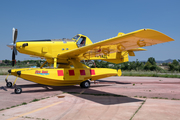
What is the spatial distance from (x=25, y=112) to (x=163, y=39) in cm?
568

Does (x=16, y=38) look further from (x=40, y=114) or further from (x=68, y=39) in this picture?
(x=40, y=114)

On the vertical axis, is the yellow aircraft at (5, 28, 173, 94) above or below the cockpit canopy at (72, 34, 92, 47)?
below

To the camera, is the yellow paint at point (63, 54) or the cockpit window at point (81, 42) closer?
the yellow paint at point (63, 54)

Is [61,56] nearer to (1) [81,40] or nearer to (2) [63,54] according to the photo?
(2) [63,54]

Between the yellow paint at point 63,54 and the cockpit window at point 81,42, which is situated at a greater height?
the cockpit window at point 81,42

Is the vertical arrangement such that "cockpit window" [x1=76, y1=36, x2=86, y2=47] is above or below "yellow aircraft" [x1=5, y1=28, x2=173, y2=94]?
above

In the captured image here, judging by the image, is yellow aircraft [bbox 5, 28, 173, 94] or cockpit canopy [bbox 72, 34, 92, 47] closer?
yellow aircraft [bbox 5, 28, 173, 94]

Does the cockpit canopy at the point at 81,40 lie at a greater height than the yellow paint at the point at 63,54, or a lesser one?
greater

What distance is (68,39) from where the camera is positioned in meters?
11.2

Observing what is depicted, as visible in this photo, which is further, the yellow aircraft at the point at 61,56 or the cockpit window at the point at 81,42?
the cockpit window at the point at 81,42

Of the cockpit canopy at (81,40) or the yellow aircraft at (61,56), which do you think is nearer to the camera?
the yellow aircraft at (61,56)

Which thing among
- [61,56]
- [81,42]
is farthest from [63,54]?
[81,42]

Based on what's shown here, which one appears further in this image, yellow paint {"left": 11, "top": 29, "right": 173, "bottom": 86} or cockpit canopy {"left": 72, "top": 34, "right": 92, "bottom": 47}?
cockpit canopy {"left": 72, "top": 34, "right": 92, "bottom": 47}

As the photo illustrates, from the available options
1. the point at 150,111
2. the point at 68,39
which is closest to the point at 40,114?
the point at 150,111
